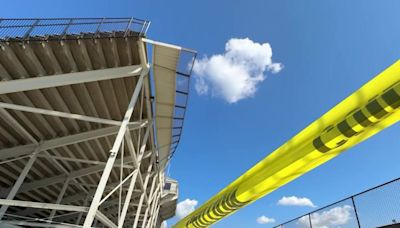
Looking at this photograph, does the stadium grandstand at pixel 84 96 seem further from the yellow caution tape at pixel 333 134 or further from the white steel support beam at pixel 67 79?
the yellow caution tape at pixel 333 134

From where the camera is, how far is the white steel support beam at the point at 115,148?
31.4ft

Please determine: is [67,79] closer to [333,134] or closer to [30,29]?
[30,29]

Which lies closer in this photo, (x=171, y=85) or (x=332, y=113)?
(x=332, y=113)

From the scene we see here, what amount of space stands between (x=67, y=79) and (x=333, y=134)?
10.6 metres

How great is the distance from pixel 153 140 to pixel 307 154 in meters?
13.1

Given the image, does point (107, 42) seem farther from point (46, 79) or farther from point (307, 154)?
point (307, 154)

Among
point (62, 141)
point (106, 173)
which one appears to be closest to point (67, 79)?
point (106, 173)

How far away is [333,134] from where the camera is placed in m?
5.89

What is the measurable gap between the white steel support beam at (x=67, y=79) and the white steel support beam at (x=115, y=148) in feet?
1.44

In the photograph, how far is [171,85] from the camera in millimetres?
13117

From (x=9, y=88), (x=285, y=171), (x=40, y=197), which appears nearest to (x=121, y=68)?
(x=9, y=88)

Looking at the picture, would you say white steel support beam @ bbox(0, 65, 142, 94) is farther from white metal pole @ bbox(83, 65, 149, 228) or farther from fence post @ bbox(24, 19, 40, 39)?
fence post @ bbox(24, 19, 40, 39)

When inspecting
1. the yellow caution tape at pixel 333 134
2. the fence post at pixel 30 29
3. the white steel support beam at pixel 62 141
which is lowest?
the yellow caution tape at pixel 333 134

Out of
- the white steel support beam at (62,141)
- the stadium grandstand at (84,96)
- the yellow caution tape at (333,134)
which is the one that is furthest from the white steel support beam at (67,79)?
the yellow caution tape at (333,134)
